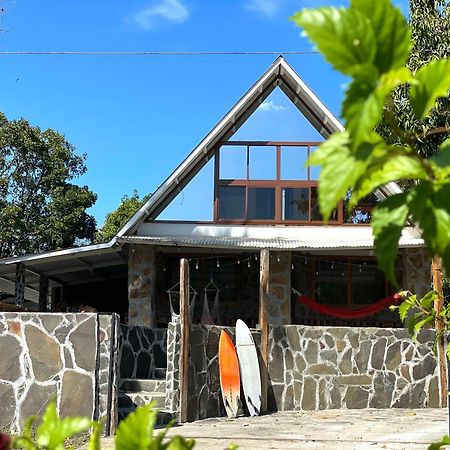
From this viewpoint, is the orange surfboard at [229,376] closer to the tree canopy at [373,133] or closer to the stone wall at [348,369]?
the stone wall at [348,369]

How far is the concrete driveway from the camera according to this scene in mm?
7578

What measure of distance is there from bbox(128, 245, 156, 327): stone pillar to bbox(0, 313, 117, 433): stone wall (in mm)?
4925

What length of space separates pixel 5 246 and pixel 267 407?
1564 cm

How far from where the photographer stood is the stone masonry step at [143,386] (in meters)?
10.8

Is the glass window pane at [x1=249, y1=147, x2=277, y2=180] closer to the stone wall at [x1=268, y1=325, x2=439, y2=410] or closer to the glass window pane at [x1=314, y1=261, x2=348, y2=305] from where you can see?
the glass window pane at [x1=314, y1=261, x2=348, y2=305]

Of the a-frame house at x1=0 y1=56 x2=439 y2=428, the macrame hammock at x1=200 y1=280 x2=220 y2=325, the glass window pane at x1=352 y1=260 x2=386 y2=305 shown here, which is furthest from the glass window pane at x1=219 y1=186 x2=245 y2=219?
the glass window pane at x1=352 y1=260 x2=386 y2=305

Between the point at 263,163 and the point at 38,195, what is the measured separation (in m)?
14.2

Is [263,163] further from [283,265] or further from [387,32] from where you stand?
[387,32]

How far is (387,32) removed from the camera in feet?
3.21

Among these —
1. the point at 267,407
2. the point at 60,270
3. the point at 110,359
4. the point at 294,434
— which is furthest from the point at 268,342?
the point at 60,270

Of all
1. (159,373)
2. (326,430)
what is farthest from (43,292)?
(326,430)

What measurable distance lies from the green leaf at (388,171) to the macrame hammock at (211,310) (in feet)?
38.8

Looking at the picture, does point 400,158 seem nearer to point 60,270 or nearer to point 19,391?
point 19,391

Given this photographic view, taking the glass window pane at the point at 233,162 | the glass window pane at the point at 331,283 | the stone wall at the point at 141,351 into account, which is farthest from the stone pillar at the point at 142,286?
the glass window pane at the point at 331,283
